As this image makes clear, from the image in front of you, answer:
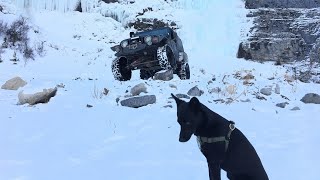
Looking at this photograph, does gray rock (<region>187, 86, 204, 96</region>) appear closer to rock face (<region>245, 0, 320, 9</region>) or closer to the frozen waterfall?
the frozen waterfall

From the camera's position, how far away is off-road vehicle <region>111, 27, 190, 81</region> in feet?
35.6

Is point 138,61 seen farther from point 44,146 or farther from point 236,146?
point 236,146

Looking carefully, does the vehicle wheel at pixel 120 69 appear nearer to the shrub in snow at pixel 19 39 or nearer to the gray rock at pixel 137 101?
the gray rock at pixel 137 101

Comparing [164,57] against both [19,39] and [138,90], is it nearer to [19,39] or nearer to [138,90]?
[138,90]

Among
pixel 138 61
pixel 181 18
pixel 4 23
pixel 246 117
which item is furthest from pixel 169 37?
pixel 181 18

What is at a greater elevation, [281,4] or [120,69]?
[281,4]

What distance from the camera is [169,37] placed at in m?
11.3

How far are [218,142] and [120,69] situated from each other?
28.5 feet

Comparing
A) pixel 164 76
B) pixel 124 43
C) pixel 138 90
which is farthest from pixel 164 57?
pixel 138 90

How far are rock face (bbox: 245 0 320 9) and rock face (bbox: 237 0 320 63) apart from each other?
12cm

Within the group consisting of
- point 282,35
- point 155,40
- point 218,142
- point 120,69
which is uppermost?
point 155,40

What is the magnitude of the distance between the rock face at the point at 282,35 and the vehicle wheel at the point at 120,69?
1376 cm

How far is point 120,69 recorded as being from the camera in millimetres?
11742

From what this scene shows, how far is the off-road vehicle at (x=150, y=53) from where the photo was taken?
10.8m
